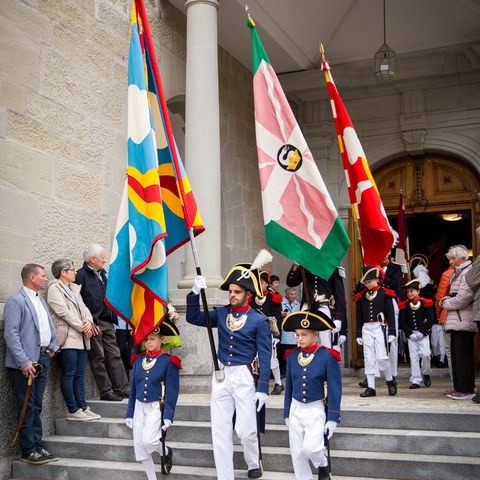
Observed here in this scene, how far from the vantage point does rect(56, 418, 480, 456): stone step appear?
6387mm

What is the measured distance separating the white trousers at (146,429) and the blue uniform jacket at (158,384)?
0.24 feet

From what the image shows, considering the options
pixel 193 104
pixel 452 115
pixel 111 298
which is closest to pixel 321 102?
pixel 452 115

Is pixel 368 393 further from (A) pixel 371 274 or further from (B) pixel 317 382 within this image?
(B) pixel 317 382

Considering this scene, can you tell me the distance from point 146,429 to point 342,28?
981 centimetres

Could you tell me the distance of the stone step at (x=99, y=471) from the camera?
6.55 meters

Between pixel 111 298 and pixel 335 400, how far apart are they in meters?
2.15

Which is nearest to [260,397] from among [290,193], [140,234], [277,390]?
[140,234]

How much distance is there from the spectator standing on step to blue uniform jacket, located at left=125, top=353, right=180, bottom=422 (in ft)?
6.81

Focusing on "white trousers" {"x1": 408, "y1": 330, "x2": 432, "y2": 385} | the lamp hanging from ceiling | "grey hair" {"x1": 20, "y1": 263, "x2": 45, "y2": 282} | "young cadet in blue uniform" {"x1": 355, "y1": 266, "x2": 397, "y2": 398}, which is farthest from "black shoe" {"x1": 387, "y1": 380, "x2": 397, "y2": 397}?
the lamp hanging from ceiling

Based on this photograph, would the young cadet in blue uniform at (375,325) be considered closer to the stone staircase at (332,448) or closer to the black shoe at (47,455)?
the stone staircase at (332,448)

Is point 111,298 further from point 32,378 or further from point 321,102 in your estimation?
point 321,102

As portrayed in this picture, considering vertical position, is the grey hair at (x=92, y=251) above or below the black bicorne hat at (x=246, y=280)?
above

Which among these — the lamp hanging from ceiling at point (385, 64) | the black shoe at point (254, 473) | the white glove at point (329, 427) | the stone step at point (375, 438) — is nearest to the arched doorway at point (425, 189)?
the lamp hanging from ceiling at point (385, 64)

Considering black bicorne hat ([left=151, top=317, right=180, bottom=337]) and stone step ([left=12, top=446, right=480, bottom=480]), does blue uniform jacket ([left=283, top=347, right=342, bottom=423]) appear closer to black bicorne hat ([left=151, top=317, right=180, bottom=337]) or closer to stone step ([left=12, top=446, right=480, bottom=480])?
stone step ([left=12, top=446, right=480, bottom=480])
